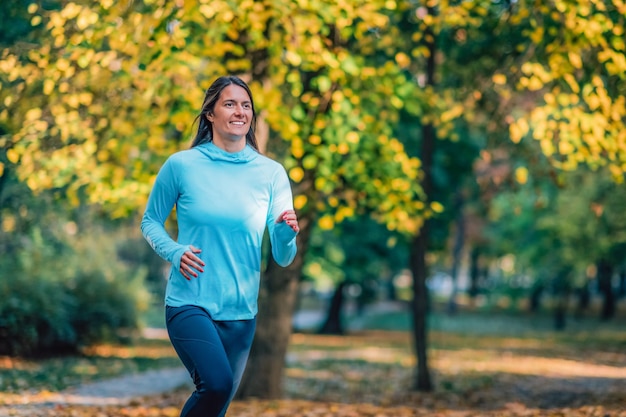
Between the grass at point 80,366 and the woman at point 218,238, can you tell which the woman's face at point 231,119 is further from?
the grass at point 80,366

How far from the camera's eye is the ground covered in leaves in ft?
27.4

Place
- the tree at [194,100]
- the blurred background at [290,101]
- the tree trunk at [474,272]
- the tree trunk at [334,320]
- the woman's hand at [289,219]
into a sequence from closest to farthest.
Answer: the woman's hand at [289,219] < the tree at [194,100] < the blurred background at [290,101] < the tree trunk at [334,320] < the tree trunk at [474,272]

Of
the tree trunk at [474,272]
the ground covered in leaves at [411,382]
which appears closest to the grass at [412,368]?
the ground covered in leaves at [411,382]

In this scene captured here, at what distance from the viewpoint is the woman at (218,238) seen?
3.68 meters

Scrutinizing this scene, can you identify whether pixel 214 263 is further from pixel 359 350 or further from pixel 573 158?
pixel 359 350

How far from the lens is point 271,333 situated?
412 inches

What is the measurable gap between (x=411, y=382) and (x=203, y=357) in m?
12.0

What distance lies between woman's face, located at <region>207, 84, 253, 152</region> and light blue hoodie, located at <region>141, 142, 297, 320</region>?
0.06 meters

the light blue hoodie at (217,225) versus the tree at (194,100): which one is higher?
the tree at (194,100)

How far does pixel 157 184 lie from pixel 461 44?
9.76 meters

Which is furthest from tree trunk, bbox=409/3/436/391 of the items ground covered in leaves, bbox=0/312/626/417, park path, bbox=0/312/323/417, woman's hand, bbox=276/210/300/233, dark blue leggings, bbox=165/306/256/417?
dark blue leggings, bbox=165/306/256/417

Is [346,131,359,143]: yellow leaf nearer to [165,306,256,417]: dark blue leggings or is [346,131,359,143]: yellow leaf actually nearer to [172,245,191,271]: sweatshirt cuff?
[165,306,256,417]: dark blue leggings

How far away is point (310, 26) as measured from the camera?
25.1ft

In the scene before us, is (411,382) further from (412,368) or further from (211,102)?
(211,102)
